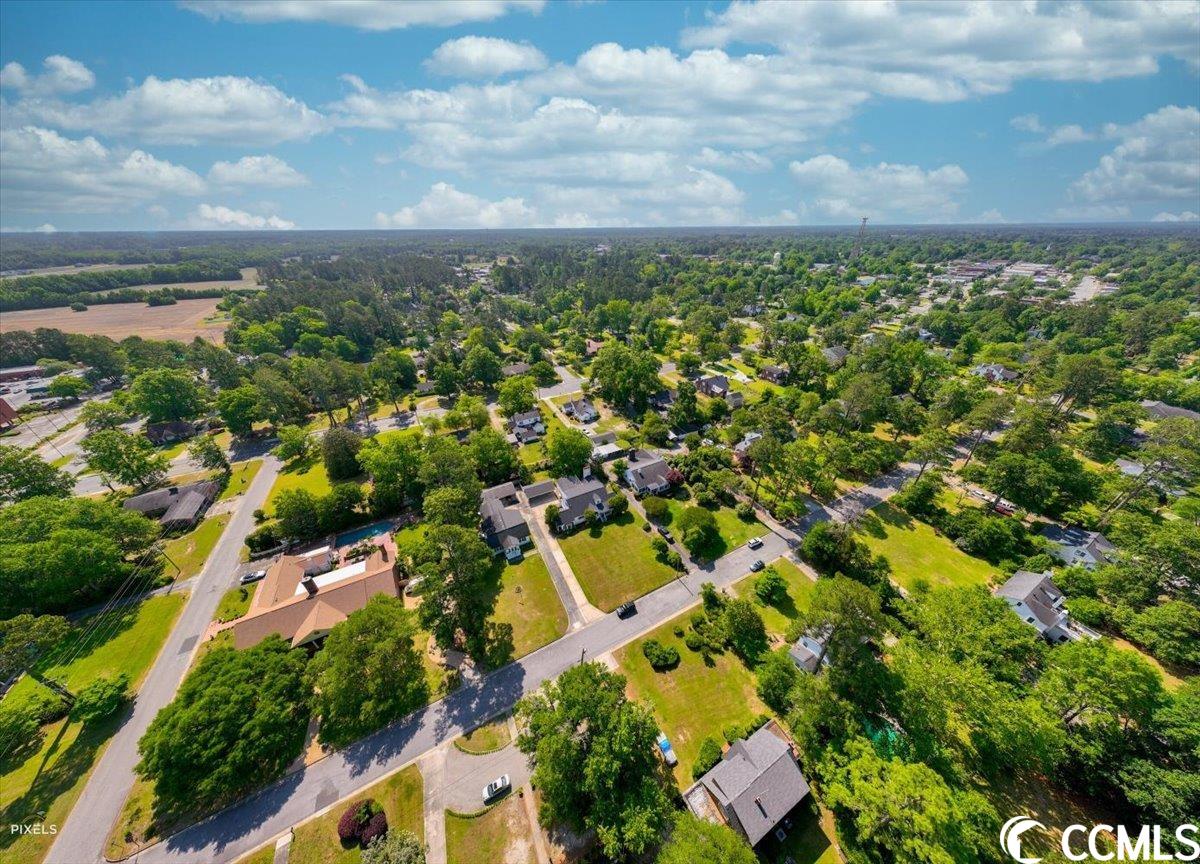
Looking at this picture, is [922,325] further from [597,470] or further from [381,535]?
[381,535]

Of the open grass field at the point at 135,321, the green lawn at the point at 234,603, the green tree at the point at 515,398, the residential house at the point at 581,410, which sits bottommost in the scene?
the green lawn at the point at 234,603

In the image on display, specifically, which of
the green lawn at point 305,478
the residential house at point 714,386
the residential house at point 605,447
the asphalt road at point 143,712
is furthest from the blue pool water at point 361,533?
the residential house at point 714,386

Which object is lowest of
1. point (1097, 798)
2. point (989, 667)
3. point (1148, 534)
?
point (1097, 798)

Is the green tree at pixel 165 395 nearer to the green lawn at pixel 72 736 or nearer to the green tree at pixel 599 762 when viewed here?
the green lawn at pixel 72 736

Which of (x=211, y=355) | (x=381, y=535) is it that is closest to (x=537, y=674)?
(x=381, y=535)

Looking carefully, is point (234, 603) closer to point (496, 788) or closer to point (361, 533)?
point (361, 533)

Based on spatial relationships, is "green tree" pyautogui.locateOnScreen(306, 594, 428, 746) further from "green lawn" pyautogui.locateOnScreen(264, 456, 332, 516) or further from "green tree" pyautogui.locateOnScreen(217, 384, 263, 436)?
"green tree" pyautogui.locateOnScreen(217, 384, 263, 436)

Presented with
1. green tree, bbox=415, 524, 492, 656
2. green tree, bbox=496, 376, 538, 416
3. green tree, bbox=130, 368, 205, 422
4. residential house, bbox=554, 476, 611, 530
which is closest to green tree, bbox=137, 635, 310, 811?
green tree, bbox=415, 524, 492, 656
